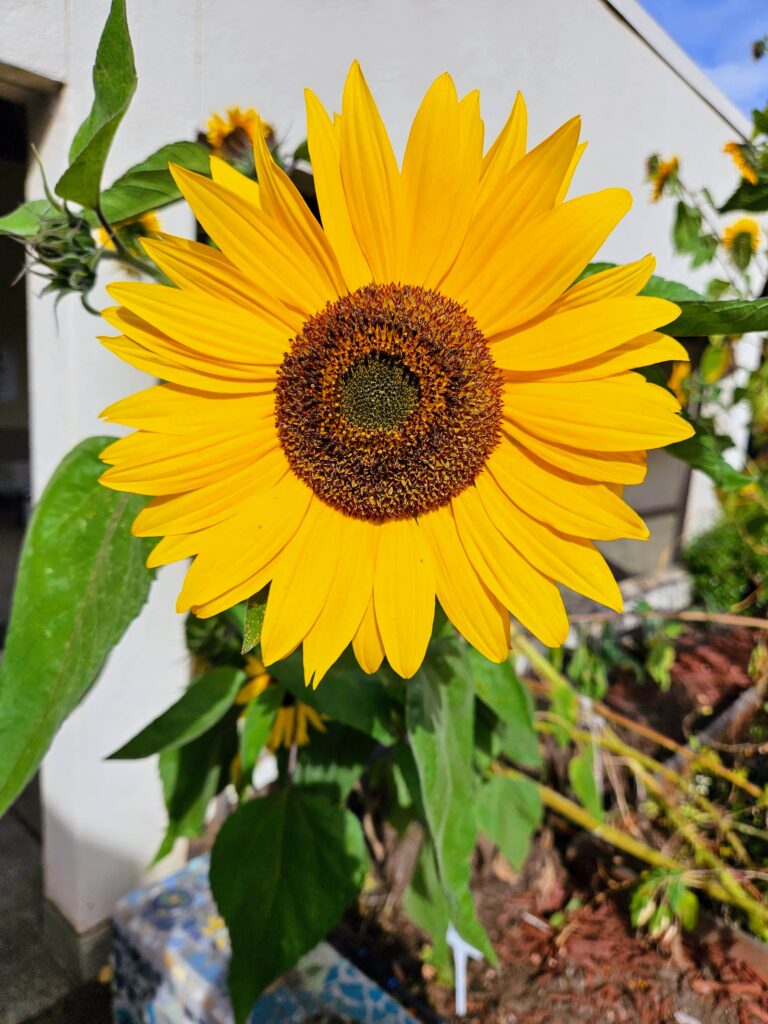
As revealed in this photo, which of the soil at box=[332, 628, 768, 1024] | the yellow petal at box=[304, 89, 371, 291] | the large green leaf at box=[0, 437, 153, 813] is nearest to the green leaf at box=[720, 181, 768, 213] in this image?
Result: the yellow petal at box=[304, 89, 371, 291]

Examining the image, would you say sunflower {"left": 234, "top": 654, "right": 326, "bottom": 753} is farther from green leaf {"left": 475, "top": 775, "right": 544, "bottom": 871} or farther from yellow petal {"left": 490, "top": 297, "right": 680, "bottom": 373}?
yellow petal {"left": 490, "top": 297, "right": 680, "bottom": 373}

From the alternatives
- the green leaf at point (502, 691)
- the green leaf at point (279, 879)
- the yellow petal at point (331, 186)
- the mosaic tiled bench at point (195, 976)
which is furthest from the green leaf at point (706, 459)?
the mosaic tiled bench at point (195, 976)

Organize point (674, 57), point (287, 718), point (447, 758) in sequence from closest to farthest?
1. point (447, 758)
2. point (287, 718)
3. point (674, 57)

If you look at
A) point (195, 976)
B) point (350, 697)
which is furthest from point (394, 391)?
point (195, 976)

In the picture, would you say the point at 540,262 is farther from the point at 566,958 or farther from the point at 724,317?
the point at 566,958

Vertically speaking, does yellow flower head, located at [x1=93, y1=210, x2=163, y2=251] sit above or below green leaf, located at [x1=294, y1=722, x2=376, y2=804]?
above

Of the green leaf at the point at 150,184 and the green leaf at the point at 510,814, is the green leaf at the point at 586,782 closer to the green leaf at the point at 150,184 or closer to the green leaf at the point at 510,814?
the green leaf at the point at 510,814

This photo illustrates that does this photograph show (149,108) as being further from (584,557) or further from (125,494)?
(584,557)
